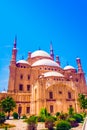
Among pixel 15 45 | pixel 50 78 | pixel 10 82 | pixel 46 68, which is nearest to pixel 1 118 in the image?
pixel 50 78

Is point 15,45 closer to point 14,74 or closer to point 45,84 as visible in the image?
point 14,74

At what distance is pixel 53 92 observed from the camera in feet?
115

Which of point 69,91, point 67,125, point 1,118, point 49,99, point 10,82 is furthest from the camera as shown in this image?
point 10,82

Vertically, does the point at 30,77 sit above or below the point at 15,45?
below

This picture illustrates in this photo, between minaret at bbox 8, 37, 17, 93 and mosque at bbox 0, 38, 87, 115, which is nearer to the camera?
mosque at bbox 0, 38, 87, 115

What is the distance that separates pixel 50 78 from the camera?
36.8 meters

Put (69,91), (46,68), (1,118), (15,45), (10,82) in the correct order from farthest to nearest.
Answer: (15,45)
(46,68)
(10,82)
(69,91)
(1,118)

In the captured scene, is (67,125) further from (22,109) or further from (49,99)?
(22,109)

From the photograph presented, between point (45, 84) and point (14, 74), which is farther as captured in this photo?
point (14, 74)

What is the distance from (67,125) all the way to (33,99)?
65.1ft

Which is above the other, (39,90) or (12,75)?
(12,75)

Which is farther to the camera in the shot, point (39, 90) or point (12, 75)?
point (12, 75)

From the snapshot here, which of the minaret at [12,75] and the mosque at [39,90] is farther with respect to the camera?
the minaret at [12,75]

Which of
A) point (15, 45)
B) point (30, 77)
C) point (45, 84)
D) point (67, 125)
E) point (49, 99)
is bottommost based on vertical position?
point (67, 125)
